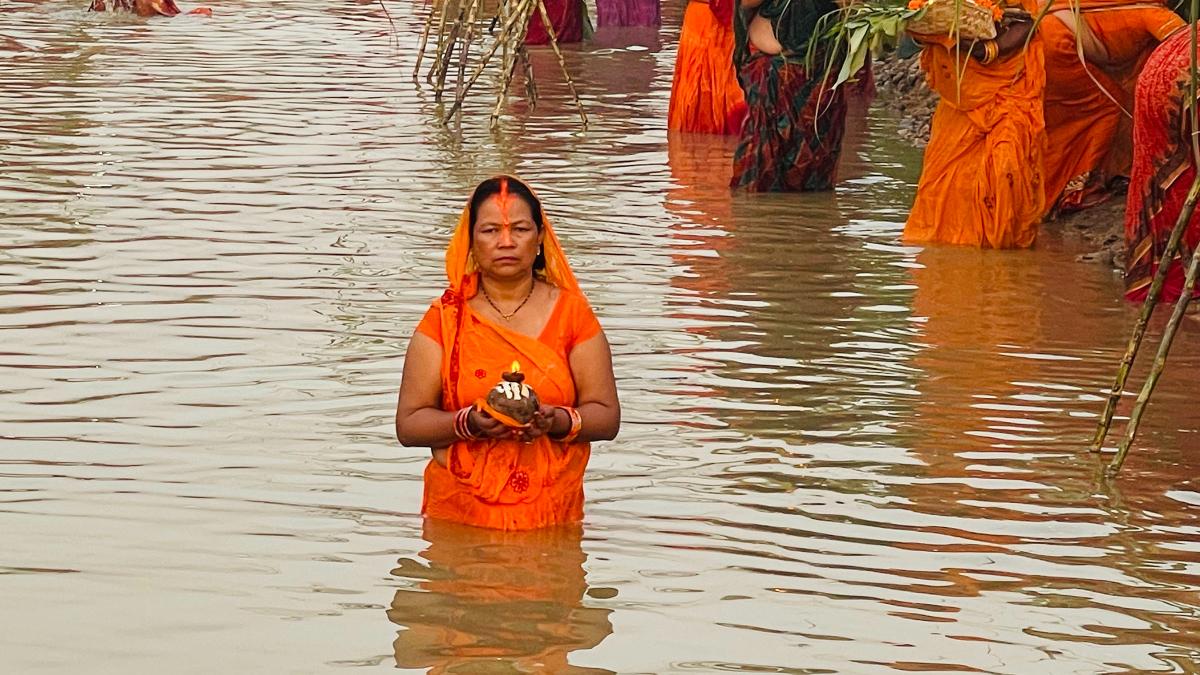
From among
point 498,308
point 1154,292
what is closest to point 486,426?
point 498,308

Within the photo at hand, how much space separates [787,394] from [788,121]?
409 cm

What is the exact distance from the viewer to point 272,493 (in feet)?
18.9

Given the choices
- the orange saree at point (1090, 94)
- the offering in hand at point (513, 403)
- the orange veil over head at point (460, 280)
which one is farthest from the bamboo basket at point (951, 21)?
the offering in hand at point (513, 403)

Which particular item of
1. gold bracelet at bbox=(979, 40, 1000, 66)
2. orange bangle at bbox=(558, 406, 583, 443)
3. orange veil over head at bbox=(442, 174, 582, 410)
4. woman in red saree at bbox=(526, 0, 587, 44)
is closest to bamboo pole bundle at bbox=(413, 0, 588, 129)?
woman in red saree at bbox=(526, 0, 587, 44)

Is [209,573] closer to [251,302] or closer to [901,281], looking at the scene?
[251,302]

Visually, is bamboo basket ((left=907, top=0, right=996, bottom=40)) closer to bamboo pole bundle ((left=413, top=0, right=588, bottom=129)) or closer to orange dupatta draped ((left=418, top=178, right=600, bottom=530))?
bamboo pole bundle ((left=413, top=0, right=588, bottom=129))

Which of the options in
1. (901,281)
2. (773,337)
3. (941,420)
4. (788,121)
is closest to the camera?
(941,420)

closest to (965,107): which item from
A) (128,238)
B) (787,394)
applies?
(787,394)

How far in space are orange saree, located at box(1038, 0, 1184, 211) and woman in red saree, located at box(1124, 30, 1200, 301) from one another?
39.7 inches

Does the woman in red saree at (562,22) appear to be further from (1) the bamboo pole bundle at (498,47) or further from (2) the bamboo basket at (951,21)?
(2) the bamboo basket at (951,21)

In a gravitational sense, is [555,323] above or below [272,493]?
above

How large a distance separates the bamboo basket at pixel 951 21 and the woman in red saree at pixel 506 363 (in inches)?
158

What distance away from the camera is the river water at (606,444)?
190 inches

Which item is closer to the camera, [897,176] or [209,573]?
[209,573]
